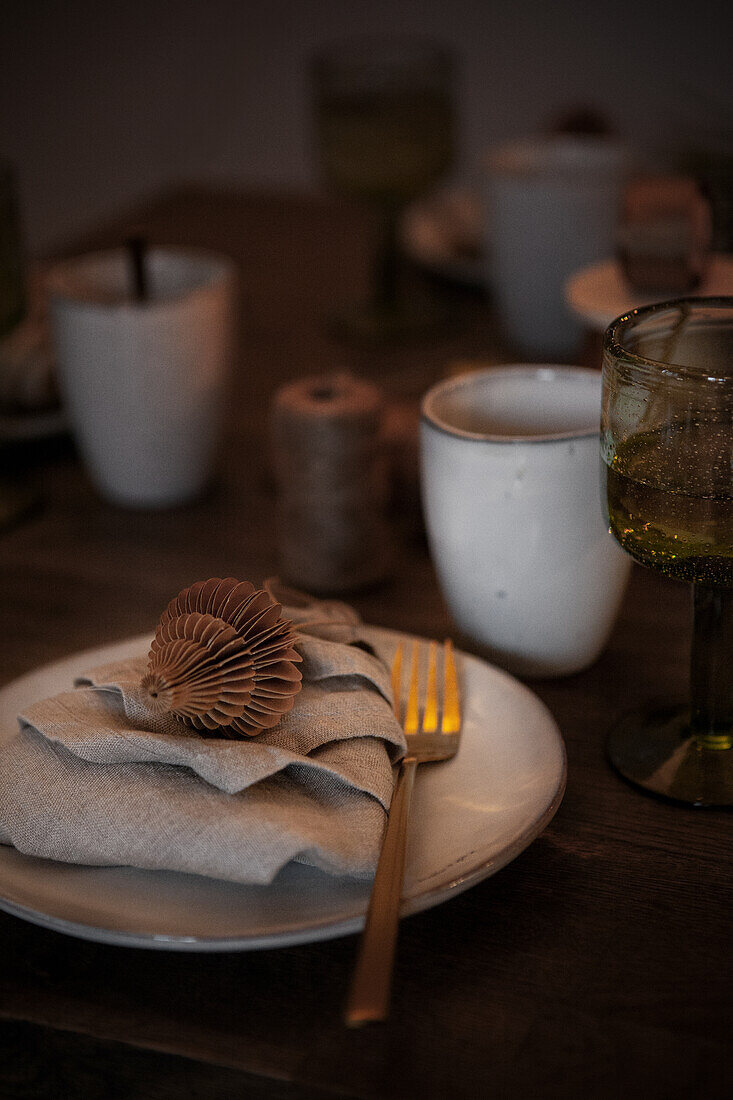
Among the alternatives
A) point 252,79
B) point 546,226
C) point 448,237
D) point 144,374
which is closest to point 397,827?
point 144,374

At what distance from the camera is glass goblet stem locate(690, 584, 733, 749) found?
403 millimetres

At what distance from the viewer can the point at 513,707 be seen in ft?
1.31

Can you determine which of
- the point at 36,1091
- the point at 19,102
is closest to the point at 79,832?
the point at 36,1091

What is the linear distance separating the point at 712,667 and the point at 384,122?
0.58m

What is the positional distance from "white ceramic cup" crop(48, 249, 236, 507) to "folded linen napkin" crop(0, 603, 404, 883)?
0.86 ft

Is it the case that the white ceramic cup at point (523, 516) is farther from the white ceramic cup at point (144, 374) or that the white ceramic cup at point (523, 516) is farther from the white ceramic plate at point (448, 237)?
the white ceramic plate at point (448, 237)

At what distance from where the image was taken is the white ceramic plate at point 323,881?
0.30 m

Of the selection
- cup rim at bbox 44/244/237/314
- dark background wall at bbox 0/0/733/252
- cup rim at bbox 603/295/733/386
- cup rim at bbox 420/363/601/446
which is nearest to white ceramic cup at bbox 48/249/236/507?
cup rim at bbox 44/244/237/314

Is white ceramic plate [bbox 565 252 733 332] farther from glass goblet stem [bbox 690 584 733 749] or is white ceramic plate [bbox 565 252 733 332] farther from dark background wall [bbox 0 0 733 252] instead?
dark background wall [bbox 0 0 733 252]

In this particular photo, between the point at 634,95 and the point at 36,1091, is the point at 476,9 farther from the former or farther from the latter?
the point at 36,1091

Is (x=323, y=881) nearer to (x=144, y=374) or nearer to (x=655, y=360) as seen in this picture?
(x=655, y=360)

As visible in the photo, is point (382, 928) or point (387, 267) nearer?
point (382, 928)

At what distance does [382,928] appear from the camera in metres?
0.29

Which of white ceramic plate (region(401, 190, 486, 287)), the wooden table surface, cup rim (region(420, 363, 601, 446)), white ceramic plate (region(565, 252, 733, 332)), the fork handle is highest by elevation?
white ceramic plate (region(565, 252, 733, 332))
